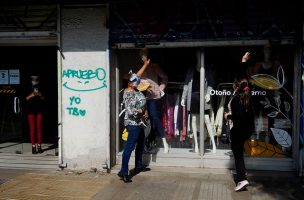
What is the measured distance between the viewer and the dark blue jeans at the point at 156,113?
8.52 metres

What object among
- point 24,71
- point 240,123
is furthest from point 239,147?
point 24,71

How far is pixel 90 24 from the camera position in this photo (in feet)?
26.8

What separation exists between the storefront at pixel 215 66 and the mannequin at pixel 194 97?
2cm

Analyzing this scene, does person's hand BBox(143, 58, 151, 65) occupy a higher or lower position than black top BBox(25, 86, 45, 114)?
higher


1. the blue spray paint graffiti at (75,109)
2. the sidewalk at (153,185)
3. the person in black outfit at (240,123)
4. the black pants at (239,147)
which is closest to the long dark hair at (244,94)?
the person in black outfit at (240,123)

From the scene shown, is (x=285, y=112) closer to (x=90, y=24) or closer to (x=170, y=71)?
(x=170, y=71)

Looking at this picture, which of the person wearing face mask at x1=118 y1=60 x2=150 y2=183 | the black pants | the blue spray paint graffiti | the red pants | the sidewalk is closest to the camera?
the sidewalk

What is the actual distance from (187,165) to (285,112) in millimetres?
2024

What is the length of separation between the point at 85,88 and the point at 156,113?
1.44 m

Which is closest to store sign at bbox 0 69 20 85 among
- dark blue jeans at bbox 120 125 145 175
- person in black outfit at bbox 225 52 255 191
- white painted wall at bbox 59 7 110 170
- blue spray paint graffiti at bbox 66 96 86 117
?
white painted wall at bbox 59 7 110 170

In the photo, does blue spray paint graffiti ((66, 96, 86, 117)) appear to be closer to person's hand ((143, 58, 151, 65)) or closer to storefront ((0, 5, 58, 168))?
storefront ((0, 5, 58, 168))

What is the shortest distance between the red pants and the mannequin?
3.39 metres

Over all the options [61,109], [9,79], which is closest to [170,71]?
[61,109]

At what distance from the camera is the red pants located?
9742mm
